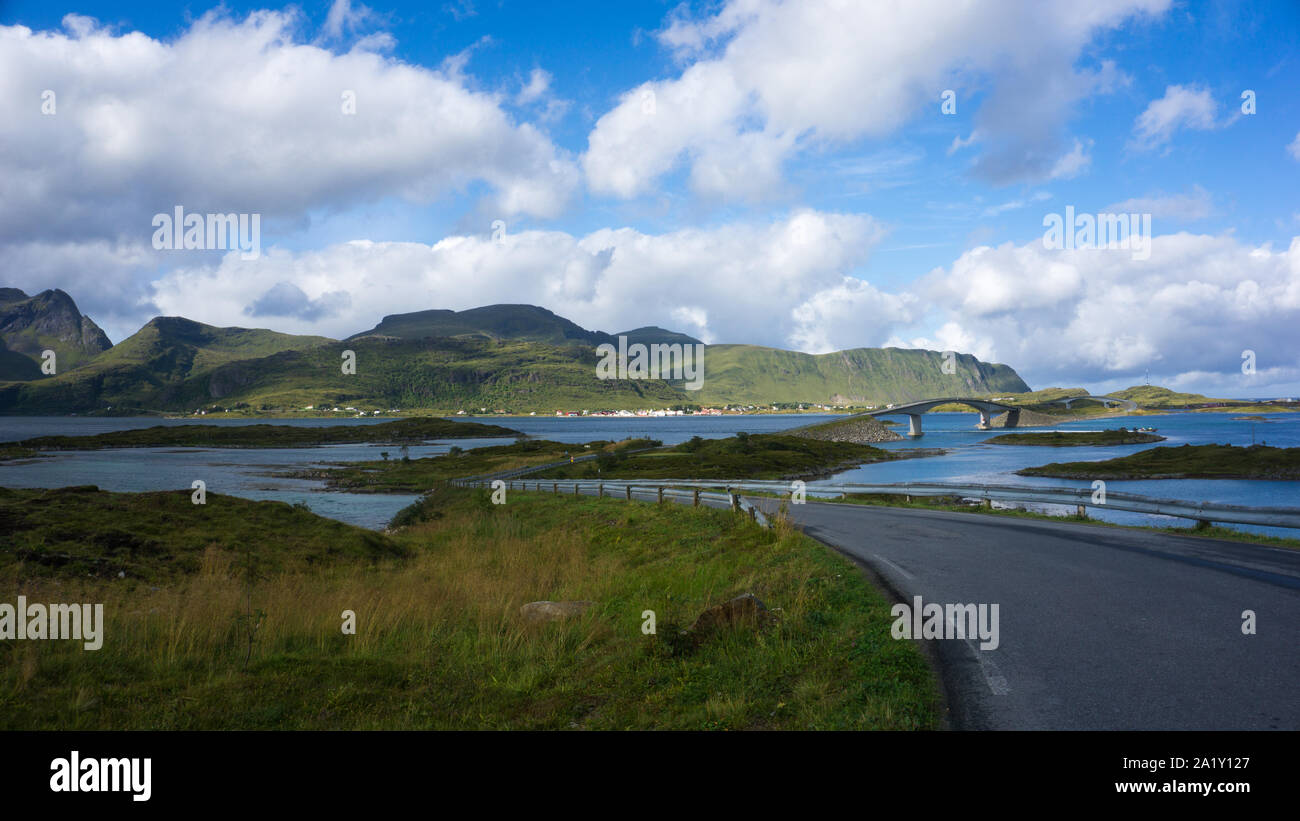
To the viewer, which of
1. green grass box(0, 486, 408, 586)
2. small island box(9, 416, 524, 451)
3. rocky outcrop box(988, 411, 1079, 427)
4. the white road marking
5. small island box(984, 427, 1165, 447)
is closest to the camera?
the white road marking

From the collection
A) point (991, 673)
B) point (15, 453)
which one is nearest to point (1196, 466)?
point (991, 673)

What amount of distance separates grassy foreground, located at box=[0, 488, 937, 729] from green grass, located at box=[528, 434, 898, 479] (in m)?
43.1

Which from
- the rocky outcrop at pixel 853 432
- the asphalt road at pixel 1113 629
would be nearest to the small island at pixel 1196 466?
the rocky outcrop at pixel 853 432

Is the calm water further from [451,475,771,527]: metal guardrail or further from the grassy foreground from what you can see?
the grassy foreground

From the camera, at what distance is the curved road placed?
548 centimetres

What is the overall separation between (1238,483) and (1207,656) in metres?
67.6

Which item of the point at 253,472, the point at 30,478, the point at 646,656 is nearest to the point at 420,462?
the point at 253,472

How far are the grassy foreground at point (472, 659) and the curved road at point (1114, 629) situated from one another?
806mm

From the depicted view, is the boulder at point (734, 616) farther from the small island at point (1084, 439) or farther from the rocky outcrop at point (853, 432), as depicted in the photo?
the small island at point (1084, 439)

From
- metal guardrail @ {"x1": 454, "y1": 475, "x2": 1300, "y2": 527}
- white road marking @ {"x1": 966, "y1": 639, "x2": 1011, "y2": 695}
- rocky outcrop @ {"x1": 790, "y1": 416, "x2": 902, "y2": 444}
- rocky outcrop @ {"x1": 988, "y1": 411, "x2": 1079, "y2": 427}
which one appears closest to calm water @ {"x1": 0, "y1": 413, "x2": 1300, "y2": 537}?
metal guardrail @ {"x1": 454, "y1": 475, "x2": 1300, "y2": 527}

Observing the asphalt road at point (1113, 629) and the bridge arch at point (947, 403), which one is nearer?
the asphalt road at point (1113, 629)

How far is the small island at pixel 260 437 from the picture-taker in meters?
116
